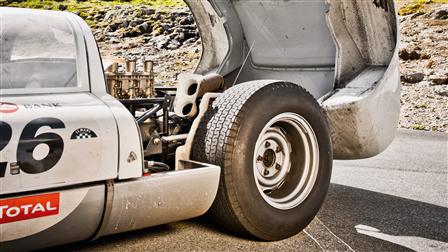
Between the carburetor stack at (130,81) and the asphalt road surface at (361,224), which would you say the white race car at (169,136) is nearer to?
the carburetor stack at (130,81)

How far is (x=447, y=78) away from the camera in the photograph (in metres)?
13.2

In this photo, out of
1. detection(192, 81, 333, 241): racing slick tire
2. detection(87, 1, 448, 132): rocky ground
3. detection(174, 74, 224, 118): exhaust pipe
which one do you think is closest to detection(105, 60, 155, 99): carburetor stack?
detection(87, 1, 448, 132): rocky ground

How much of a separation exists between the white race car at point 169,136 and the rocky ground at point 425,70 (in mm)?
6003

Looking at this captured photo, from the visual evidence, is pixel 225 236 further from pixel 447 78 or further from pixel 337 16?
pixel 447 78

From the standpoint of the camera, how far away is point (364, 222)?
154 inches

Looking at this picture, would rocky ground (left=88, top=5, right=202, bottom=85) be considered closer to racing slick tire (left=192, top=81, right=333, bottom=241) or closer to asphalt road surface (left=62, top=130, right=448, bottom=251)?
asphalt road surface (left=62, top=130, right=448, bottom=251)

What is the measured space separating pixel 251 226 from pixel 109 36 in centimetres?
3846

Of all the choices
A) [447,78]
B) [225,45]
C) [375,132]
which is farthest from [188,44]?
[375,132]

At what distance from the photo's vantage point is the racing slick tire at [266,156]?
3203 millimetres

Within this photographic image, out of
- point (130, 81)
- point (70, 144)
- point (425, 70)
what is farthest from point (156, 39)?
point (70, 144)

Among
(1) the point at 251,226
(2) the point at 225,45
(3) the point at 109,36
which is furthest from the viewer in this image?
(3) the point at 109,36

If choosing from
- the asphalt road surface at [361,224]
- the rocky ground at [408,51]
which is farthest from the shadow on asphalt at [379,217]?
the rocky ground at [408,51]

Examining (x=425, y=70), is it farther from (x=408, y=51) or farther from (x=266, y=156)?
(x=266, y=156)

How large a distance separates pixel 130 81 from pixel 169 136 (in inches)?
24.6
